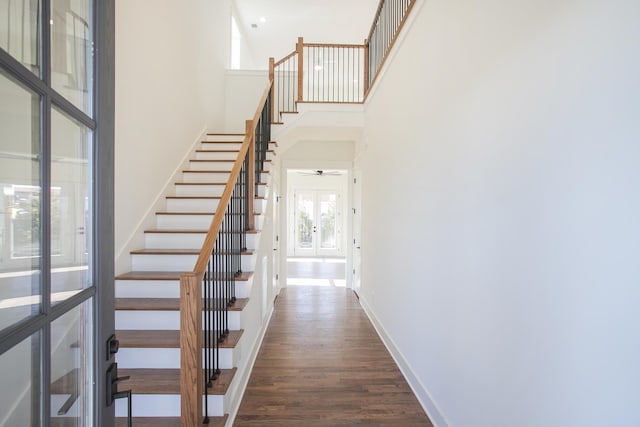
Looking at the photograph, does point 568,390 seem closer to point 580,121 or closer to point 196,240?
point 580,121

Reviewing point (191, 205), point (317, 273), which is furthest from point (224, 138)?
point (317, 273)

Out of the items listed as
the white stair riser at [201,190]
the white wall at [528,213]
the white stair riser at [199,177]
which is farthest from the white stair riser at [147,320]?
the white stair riser at [199,177]

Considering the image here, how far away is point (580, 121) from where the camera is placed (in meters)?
1.07

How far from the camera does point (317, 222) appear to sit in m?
12.0

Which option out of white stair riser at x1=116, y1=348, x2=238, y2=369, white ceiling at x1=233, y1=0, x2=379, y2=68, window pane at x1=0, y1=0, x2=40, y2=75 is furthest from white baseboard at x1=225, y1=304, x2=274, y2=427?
white ceiling at x1=233, y1=0, x2=379, y2=68

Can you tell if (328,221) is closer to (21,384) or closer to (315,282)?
(315,282)

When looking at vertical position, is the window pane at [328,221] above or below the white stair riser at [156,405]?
above

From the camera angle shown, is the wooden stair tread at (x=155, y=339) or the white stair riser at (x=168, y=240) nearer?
the wooden stair tread at (x=155, y=339)

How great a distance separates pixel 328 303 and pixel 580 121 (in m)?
4.69

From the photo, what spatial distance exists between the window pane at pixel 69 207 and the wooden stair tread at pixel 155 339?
1.52m

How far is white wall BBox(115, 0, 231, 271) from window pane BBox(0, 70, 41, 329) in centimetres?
223

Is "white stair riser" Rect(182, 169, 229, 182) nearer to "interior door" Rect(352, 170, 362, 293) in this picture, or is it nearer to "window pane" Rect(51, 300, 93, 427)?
"interior door" Rect(352, 170, 362, 293)

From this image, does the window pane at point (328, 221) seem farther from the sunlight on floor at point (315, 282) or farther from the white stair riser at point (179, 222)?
the white stair riser at point (179, 222)

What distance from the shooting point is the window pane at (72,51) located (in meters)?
0.75
